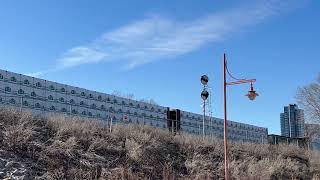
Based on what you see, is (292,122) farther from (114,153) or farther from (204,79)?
(114,153)

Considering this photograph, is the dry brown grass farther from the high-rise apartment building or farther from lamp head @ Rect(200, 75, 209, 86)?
the high-rise apartment building

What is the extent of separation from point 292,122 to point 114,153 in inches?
2629

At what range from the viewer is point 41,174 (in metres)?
15.7

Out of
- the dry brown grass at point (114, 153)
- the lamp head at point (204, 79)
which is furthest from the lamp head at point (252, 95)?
the lamp head at point (204, 79)

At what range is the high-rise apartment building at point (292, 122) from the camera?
3081 inches

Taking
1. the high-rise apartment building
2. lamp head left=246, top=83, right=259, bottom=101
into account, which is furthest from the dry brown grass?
the high-rise apartment building

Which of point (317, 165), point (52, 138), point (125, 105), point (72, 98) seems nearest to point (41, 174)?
point (52, 138)

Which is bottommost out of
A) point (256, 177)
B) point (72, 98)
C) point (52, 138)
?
point (256, 177)

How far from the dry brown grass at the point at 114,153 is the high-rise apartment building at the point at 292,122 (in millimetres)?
51826

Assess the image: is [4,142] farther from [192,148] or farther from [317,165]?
[317,165]

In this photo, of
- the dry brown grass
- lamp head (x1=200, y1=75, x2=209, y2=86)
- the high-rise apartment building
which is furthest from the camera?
the high-rise apartment building

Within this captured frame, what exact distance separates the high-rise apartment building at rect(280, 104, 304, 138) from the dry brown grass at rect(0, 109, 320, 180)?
5183 centimetres

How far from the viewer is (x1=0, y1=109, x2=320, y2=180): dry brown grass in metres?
16.7

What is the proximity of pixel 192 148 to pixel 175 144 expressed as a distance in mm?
851
